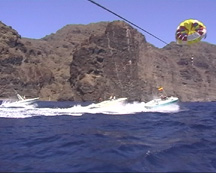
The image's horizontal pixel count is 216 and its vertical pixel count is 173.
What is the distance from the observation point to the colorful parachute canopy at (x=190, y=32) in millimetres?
25562

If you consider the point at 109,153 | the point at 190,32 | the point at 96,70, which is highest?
the point at 96,70

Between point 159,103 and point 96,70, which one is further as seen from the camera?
point 96,70

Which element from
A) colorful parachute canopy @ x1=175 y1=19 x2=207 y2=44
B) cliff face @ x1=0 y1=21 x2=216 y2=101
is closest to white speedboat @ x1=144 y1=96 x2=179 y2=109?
colorful parachute canopy @ x1=175 y1=19 x2=207 y2=44

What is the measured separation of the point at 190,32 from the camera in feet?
84.9

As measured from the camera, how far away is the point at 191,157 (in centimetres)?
1233

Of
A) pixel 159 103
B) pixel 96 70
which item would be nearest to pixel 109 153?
pixel 159 103

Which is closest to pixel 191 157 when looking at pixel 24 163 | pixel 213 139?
pixel 213 139

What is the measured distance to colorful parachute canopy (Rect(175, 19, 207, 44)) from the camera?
83.9 feet

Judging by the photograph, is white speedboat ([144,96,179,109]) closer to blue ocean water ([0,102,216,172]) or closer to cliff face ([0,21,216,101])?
blue ocean water ([0,102,216,172])

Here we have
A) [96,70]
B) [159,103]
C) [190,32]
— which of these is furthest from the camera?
[96,70]

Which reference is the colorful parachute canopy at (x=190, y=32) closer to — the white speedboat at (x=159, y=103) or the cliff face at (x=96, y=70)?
the white speedboat at (x=159, y=103)

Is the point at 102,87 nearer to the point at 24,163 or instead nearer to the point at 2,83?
the point at 2,83

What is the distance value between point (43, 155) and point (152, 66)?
165 m

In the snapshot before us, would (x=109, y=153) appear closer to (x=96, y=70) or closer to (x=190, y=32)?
(x=190, y=32)
